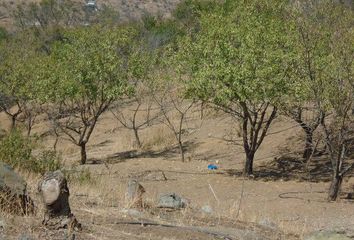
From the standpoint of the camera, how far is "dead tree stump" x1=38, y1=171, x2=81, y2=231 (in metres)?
5.70

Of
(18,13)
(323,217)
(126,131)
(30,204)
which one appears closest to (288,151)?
(323,217)

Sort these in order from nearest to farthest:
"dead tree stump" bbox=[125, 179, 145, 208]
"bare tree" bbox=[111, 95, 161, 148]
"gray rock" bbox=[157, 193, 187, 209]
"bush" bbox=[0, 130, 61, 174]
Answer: "dead tree stump" bbox=[125, 179, 145, 208] → "gray rock" bbox=[157, 193, 187, 209] → "bush" bbox=[0, 130, 61, 174] → "bare tree" bbox=[111, 95, 161, 148]

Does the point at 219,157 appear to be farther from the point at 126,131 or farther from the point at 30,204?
the point at 30,204

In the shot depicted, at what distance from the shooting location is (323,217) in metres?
13.0

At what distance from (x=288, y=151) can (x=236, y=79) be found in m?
5.08

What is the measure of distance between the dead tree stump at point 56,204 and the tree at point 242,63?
399 inches

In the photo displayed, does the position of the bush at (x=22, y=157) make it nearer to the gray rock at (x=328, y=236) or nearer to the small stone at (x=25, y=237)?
the gray rock at (x=328, y=236)

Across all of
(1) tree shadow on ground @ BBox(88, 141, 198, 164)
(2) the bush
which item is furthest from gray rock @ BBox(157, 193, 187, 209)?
(1) tree shadow on ground @ BBox(88, 141, 198, 164)

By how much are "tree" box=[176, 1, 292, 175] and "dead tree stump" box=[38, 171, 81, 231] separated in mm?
10131

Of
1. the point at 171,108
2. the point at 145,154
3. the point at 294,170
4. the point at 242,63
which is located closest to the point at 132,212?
the point at 242,63

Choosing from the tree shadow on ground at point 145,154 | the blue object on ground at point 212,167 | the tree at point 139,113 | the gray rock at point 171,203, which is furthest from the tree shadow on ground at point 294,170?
the gray rock at point 171,203

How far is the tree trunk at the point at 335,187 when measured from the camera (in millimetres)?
14231

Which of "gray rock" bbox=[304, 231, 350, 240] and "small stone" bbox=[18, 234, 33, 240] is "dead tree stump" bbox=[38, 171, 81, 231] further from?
"gray rock" bbox=[304, 231, 350, 240]

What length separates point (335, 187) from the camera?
563 inches
